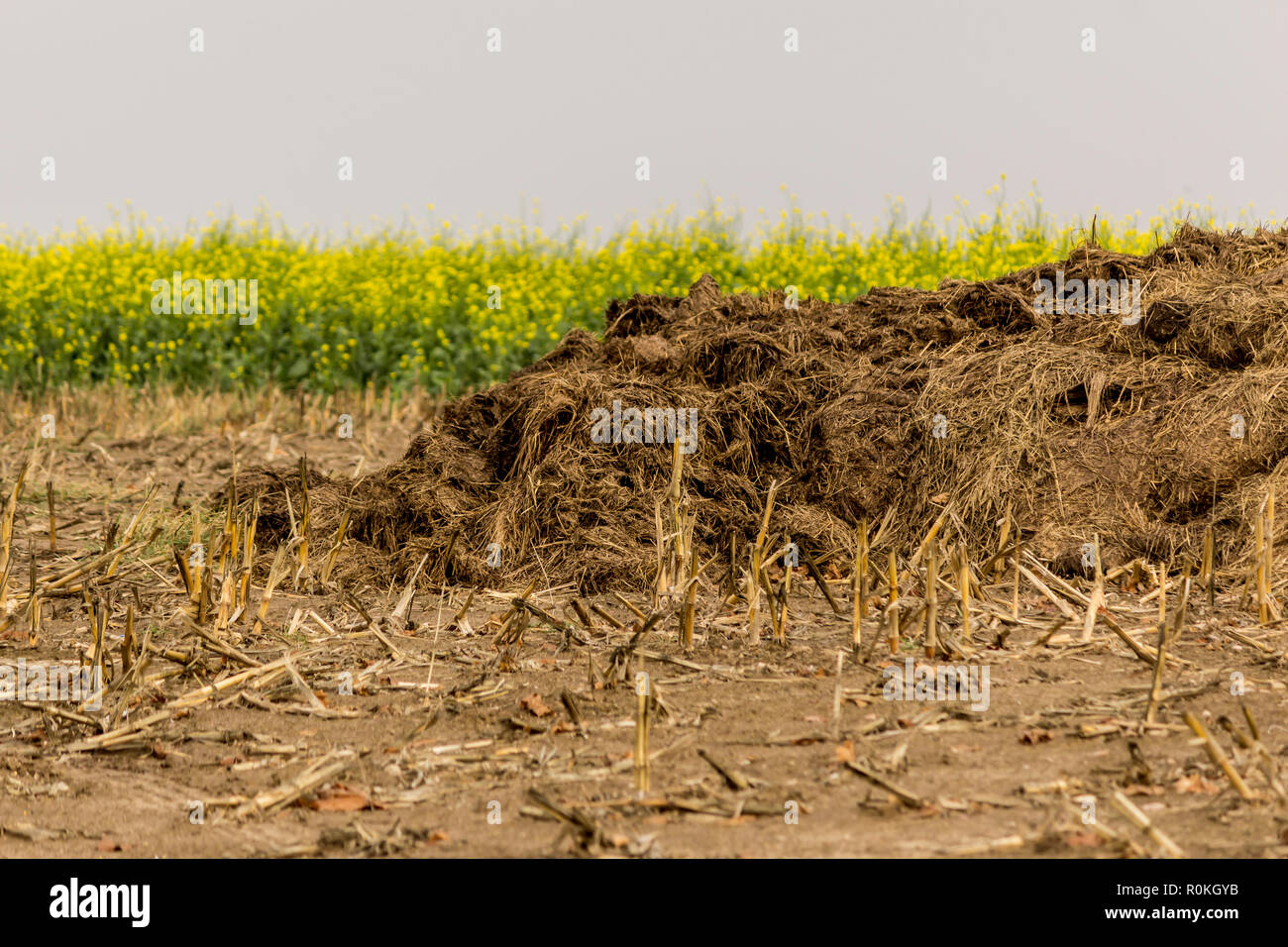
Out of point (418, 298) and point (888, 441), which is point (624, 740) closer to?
point (888, 441)

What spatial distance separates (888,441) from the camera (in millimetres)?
8023

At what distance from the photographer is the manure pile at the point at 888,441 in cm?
761

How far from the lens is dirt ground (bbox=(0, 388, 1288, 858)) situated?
3.93 m

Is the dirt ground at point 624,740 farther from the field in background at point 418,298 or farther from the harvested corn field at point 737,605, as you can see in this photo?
the field in background at point 418,298

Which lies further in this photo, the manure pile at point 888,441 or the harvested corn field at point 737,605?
the manure pile at point 888,441

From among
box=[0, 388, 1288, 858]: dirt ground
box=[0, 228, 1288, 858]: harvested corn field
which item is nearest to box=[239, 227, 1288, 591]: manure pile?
box=[0, 228, 1288, 858]: harvested corn field

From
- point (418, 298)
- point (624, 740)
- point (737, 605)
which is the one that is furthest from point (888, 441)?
point (418, 298)

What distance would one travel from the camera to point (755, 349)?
8672 millimetres

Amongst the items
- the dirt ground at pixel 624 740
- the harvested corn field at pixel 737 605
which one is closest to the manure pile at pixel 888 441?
the harvested corn field at pixel 737 605

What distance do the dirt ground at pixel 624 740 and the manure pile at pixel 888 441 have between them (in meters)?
0.62

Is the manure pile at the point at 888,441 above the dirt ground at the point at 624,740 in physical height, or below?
above

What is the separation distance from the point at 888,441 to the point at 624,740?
3.77 meters

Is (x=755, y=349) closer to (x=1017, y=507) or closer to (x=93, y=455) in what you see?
(x=1017, y=507)

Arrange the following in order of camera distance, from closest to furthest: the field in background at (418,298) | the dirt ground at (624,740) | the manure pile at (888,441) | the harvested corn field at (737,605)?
the dirt ground at (624,740)
the harvested corn field at (737,605)
the manure pile at (888,441)
the field in background at (418,298)
